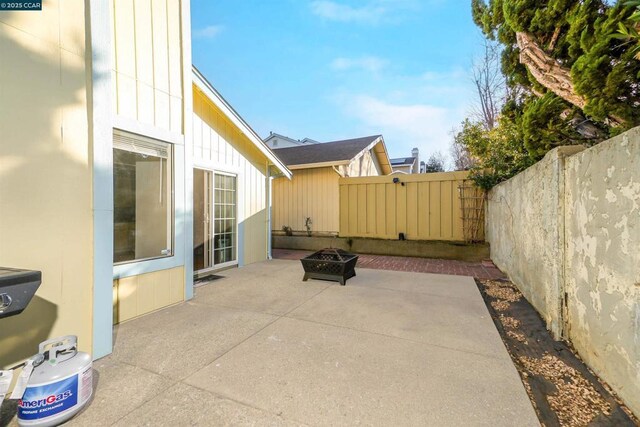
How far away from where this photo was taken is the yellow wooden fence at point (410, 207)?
7.88 meters

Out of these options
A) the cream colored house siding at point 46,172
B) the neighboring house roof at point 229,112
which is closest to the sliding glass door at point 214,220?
the neighboring house roof at point 229,112

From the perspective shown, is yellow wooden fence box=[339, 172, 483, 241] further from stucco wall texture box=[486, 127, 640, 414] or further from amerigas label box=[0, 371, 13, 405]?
amerigas label box=[0, 371, 13, 405]

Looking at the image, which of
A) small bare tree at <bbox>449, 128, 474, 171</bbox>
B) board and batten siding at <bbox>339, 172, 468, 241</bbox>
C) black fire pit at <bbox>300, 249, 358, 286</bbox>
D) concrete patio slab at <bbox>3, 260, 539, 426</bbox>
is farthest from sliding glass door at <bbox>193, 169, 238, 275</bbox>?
small bare tree at <bbox>449, 128, 474, 171</bbox>

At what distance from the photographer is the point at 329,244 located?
9.38 m

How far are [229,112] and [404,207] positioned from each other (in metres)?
5.70

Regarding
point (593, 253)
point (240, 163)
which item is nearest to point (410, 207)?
point (240, 163)

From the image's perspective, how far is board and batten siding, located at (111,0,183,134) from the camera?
3.28 metres

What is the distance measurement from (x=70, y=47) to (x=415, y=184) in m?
7.97

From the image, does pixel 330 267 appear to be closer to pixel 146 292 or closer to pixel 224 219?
pixel 224 219

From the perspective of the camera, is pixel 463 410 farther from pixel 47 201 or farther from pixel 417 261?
pixel 417 261

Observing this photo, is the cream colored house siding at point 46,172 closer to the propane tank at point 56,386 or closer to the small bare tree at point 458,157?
the propane tank at point 56,386

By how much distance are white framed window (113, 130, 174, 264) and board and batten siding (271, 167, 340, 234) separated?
6189mm

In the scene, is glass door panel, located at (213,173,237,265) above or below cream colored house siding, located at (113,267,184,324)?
above

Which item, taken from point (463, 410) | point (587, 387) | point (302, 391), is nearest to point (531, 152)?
point (587, 387)
